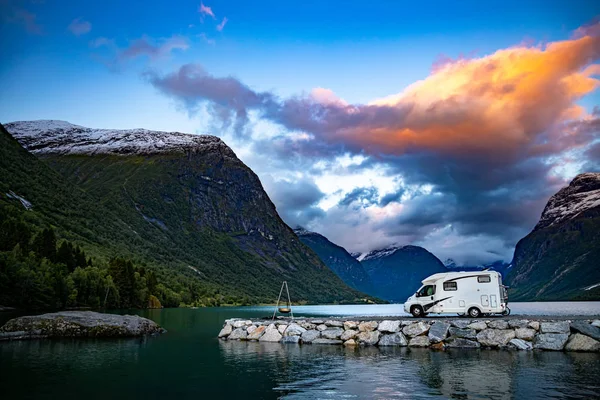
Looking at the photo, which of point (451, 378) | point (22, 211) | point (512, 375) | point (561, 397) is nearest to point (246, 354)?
point (451, 378)

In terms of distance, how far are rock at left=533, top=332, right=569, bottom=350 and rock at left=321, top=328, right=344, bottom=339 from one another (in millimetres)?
16815

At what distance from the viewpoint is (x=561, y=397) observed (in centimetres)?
2078

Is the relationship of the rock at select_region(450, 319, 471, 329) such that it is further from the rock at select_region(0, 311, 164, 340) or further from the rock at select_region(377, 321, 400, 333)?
the rock at select_region(0, 311, 164, 340)

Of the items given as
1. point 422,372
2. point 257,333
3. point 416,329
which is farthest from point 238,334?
point 422,372

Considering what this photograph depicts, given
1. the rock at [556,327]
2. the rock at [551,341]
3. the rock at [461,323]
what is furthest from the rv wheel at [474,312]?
the rock at [551,341]

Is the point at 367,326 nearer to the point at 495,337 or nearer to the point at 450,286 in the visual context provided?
the point at 450,286

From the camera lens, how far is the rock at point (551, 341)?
119 ft

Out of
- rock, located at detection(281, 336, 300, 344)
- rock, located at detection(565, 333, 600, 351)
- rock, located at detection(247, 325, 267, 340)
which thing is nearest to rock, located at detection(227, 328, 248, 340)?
rock, located at detection(247, 325, 267, 340)

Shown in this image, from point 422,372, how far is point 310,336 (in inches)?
753

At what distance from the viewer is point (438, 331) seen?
130 feet

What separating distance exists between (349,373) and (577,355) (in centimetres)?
1813

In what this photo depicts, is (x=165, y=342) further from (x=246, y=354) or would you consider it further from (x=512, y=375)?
(x=512, y=375)

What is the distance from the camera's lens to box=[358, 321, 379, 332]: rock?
43250mm

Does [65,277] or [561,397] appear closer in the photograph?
[561,397]
